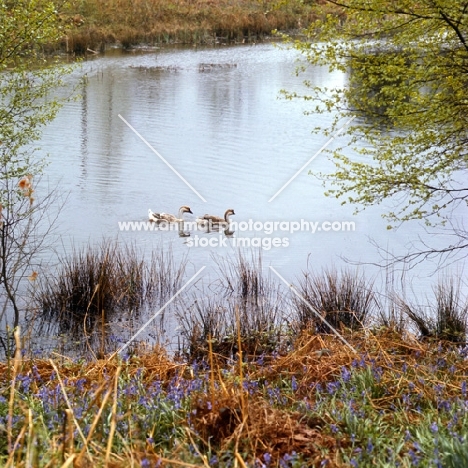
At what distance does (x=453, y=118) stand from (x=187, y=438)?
5973 millimetres

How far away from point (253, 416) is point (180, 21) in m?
38.1

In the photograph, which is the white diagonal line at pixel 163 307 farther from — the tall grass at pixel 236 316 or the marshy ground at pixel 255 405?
the marshy ground at pixel 255 405

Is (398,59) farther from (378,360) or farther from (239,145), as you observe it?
(239,145)

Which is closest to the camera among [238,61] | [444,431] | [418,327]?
[444,431]

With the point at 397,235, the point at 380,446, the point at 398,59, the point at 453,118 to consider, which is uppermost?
the point at 398,59

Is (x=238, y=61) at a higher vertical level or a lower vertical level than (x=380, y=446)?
higher

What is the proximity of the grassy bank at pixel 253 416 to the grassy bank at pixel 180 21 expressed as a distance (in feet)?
99.0

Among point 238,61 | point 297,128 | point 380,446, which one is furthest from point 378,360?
point 238,61

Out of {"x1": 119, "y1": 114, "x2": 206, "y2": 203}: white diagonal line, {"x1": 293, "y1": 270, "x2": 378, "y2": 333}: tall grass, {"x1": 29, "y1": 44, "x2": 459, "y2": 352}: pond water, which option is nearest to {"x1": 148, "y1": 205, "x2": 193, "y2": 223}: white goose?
{"x1": 29, "y1": 44, "x2": 459, "y2": 352}: pond water

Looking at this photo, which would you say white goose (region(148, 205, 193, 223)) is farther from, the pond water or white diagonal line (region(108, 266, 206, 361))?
white diagonal line (region(108, 266, 206, 361))

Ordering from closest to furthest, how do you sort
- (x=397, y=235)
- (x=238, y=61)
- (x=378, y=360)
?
(x=378, y=360) → (x=397, y=235) → (x=238, y=61)

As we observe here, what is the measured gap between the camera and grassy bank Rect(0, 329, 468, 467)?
3.14 metres

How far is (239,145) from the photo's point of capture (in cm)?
1811

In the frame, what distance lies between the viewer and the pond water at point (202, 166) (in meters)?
12.0
